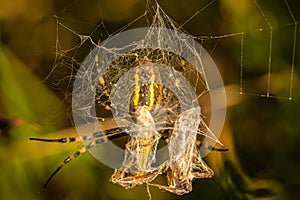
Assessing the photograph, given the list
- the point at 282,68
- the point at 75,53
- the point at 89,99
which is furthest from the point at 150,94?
the point at 282,68

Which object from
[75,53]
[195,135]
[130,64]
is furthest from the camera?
[75,53]

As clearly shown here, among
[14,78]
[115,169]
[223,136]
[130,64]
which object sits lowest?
[115,169]

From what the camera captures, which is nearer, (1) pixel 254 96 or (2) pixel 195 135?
(2) pixel 195 135

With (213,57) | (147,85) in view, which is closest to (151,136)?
(147,85)

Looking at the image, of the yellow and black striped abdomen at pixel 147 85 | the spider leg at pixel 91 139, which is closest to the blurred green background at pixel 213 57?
the spider leg at pixel 91 139

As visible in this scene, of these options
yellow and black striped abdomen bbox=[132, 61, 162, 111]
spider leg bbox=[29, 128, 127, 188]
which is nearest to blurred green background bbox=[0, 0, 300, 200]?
spider leg bbox=[29, 128, 127, 188]

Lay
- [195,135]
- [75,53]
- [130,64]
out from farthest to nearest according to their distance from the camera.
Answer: [75,53]
[130,64]
[195,135]

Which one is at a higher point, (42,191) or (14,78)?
(14,78)

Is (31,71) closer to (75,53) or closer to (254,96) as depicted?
(75,53)
